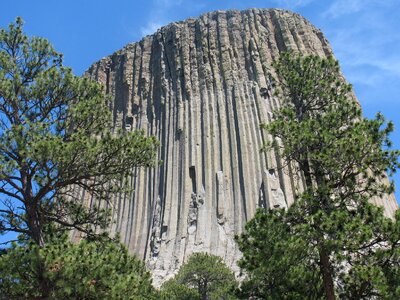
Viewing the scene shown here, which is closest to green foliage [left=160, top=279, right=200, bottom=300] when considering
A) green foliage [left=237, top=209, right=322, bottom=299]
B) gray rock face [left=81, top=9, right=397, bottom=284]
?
gray rock face [left=81, top=9, right=397, bottom=284]

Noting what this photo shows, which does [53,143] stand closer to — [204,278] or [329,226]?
[329,226]

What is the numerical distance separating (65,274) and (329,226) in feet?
19.5

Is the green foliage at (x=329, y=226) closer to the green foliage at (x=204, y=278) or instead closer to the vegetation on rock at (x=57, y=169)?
the vegetation on rock at (x=57, y=169)

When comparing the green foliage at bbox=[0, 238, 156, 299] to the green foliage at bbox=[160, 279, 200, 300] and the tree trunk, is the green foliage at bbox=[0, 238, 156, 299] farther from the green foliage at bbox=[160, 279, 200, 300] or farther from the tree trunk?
the green foliage at bbox=[160, 279, 200, 300]

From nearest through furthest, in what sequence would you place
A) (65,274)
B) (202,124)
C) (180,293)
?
(65,274) → (180,293) → (202,124)

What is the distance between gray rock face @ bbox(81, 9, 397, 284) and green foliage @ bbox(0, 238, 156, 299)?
28.3 metres

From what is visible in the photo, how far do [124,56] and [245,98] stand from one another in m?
18.7

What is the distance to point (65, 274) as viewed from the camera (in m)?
11.1

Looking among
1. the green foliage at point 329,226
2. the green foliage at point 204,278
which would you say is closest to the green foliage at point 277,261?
the green foliage at point 329,226

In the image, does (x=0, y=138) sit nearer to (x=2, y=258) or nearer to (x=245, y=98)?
(x=2, y=258)

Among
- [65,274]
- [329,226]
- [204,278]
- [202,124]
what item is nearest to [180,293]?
[204,278]

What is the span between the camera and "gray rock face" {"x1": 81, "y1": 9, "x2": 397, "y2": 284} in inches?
1737

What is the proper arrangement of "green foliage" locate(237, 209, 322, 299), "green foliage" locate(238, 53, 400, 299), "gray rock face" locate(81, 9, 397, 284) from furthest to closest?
"gray rock face" locate(81, 9, 397, 284) → "green foliage" locate(237, 209, 322, 299) → "green foliage" locate(238, 53, 400, 299)

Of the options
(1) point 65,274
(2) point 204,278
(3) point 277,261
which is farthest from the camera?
(2) point 204,278
